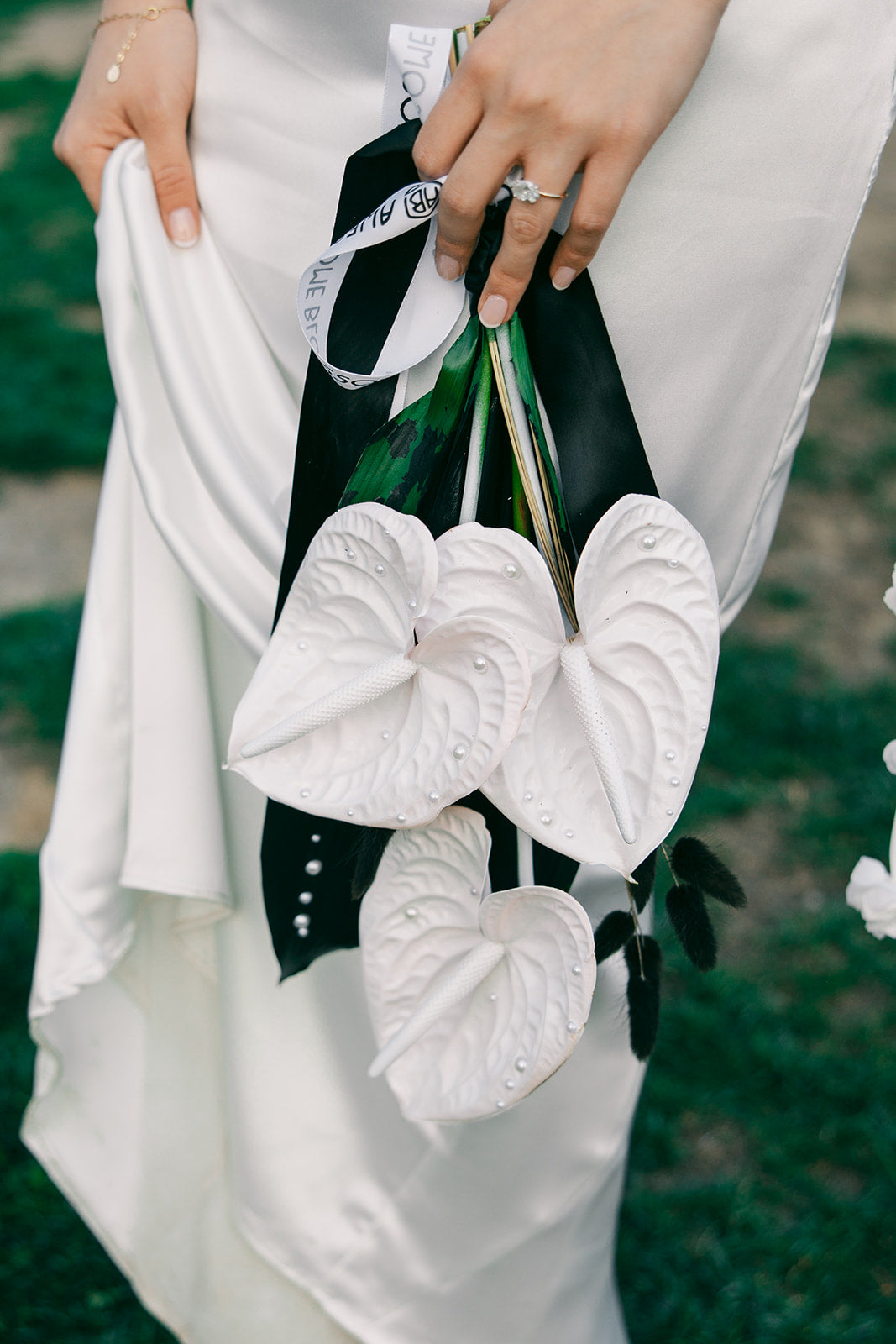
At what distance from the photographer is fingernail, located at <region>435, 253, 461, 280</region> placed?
2.73ft

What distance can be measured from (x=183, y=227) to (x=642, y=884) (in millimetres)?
679

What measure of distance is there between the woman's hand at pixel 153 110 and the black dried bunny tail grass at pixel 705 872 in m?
0.67

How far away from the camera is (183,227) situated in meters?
1.06

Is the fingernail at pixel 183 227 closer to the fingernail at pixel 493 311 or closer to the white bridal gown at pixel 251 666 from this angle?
the white bridal gown at pixel 251 666

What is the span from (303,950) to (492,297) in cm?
53

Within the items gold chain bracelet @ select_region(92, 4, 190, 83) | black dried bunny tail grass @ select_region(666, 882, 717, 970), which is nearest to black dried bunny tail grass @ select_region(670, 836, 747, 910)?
black dried bunny tail grass @ select_region(666, 882, 717, 970)

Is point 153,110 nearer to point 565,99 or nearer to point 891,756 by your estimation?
point 565,99

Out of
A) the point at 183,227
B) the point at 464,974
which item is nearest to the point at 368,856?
the point at 464,974

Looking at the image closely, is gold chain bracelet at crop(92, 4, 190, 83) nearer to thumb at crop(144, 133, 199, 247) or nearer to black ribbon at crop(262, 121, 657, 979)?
thumb at crop(144, 133, 199, 247)

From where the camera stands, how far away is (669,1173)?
5.23 feet

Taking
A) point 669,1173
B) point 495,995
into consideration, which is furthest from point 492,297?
point 669,1173

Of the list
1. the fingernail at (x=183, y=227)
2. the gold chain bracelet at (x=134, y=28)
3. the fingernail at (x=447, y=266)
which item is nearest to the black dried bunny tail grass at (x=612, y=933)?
the fingernail at (x=447, y=266)

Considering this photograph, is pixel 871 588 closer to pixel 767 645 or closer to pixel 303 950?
pixel 767 645

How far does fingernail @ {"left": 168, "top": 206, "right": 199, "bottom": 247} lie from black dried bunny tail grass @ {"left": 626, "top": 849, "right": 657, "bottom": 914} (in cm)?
66
